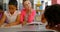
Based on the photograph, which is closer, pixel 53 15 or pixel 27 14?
pixel 53 15

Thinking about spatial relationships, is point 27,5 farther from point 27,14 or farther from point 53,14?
point 53,14

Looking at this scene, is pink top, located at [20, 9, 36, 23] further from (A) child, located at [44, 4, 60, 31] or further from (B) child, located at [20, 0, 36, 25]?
(A) child, located at [44, 4, 60, 31]

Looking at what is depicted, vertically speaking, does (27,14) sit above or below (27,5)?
below

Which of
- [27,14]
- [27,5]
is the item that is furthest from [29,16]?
[27,5]

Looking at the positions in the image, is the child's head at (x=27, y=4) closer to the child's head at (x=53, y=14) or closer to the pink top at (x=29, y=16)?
the pink top at (x=29, y=16)

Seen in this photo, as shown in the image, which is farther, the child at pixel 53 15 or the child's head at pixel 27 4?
the child's head at pixel 27 4

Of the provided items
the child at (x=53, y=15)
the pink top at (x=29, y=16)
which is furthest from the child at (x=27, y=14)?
the child at (x=53, y=15)

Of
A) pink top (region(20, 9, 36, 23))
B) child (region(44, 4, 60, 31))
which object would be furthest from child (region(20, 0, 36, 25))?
child (region(44, 4, 60, 31))

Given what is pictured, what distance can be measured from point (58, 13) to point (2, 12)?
Result: 1.32 metres

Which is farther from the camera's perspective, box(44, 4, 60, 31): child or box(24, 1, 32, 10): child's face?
box(24, 1, 32, 10): child's face

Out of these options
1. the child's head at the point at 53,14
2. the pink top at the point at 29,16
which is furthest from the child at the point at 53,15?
the pink top at the point at 29,16

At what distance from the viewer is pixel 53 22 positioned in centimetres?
63

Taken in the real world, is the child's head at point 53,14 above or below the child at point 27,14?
above

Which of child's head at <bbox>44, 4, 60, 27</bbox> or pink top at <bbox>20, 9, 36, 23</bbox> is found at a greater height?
child's head at <bbox>44, 4, 60, 27</bbox>
